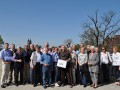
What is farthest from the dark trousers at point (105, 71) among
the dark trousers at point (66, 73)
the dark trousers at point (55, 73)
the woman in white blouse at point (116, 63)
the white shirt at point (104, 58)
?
the dark trousers at point (55, 73)

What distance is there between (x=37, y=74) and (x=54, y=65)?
0.99m

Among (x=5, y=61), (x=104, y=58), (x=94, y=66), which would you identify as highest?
(x=104, y=58)

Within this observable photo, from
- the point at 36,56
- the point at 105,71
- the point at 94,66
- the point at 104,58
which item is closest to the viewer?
the point at 94,66

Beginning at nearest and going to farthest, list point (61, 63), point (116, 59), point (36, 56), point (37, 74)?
point (61, 63)
point (36, 56)
point (37, 74)
point (116, 59)

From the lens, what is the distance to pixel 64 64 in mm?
12742

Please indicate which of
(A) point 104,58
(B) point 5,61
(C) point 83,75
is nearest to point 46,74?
(C) point 83,75

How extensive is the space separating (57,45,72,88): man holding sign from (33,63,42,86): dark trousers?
1050 mm

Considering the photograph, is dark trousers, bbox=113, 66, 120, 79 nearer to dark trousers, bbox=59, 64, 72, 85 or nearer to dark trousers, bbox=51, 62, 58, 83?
dark trousers, bbox=59, 64, 72, 85

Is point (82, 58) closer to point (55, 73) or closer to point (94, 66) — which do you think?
point (94, 66)

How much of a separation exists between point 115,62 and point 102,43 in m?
31.7

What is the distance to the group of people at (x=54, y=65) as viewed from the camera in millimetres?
12789

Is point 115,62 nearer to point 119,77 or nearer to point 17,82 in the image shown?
point 119,77

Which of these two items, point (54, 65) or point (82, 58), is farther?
point (54, 65)

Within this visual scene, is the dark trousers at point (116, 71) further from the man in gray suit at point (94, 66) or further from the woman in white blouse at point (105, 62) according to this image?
the man in gray suit at point (94, 66)
